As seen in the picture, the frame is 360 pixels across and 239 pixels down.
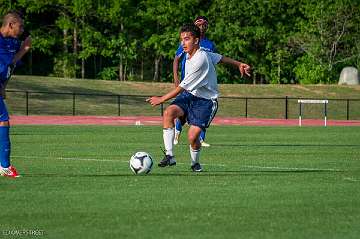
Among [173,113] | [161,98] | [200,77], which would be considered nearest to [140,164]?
[161,98]

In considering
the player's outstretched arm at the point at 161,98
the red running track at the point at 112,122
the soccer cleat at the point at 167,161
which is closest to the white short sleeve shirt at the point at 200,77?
the player's outstretched arm at the point at 161,98

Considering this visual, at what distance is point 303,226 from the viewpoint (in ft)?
30.6

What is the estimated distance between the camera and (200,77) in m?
15.7

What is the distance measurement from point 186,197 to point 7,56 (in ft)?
13.5

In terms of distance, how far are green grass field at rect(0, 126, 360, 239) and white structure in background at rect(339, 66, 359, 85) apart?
53.6 meters

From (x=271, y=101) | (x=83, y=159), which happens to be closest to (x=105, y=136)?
(x=83, y=159)

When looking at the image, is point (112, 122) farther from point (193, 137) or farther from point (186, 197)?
point (186, 197)

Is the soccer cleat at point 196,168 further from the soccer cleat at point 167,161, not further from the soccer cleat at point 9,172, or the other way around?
the soccer cleat at point 9,172

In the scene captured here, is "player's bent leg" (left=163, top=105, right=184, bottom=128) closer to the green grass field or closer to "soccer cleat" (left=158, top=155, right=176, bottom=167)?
"soccer cleat" (left=158, top=155, right=176, bottom=167)

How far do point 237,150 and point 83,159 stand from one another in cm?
459

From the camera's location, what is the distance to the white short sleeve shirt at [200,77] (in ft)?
51.1

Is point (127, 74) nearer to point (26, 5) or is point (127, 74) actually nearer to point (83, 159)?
point (26, 5)

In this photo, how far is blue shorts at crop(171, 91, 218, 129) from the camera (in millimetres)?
15594

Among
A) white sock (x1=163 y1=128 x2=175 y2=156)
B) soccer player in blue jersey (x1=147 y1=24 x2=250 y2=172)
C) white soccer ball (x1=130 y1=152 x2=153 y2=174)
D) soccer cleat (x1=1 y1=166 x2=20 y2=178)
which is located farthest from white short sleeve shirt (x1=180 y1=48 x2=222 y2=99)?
soccer cleat (x1=1 y1=166 x2=20 y2=178)
